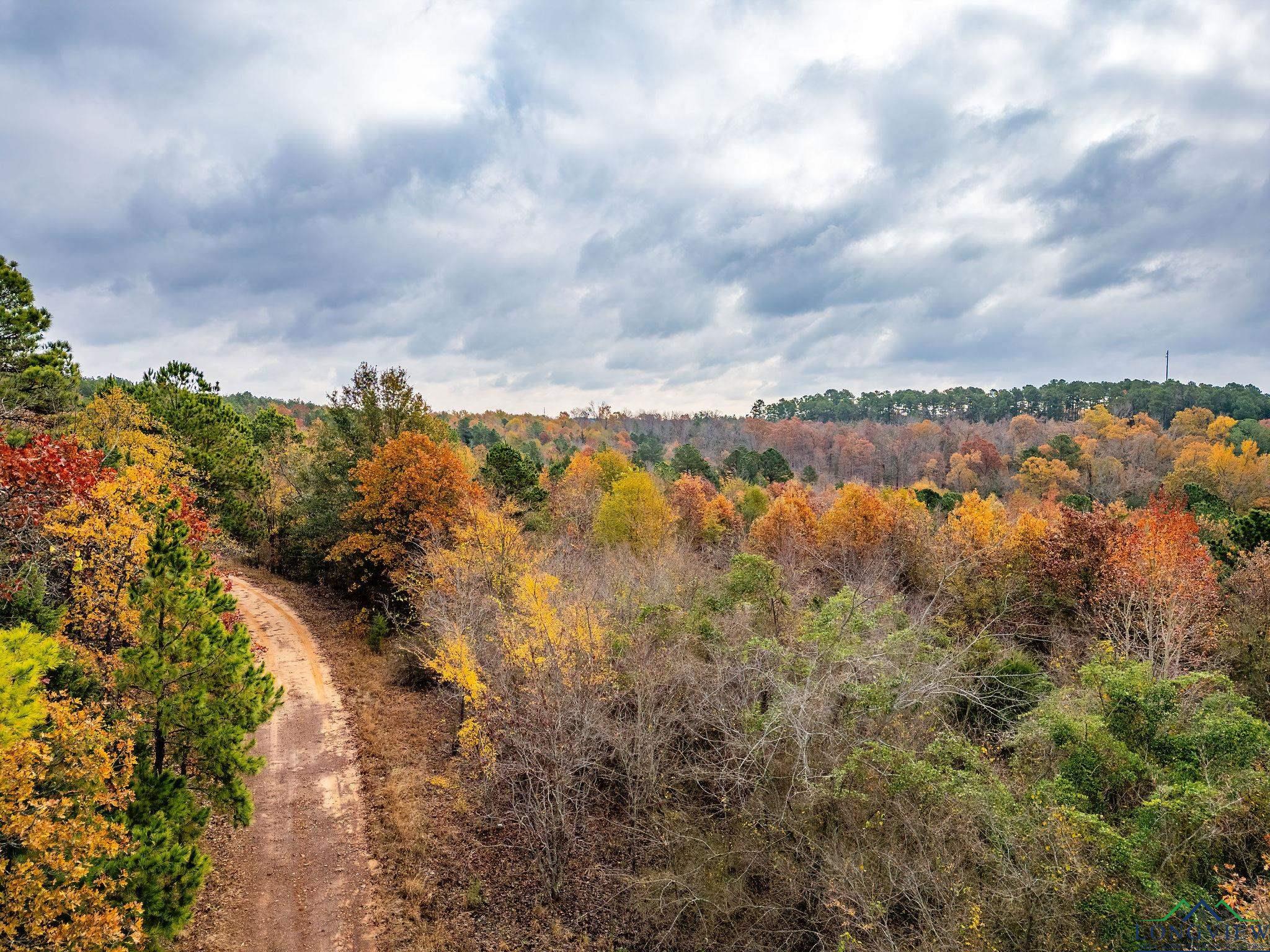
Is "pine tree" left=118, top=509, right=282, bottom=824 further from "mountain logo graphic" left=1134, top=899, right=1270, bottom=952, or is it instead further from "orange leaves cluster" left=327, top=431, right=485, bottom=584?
"mountain logo graphic" left=1134, top=899, right=1270, bottom=952

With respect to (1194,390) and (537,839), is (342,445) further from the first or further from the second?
(1194,390)

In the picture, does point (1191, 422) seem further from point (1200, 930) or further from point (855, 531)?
point (1200, 930)

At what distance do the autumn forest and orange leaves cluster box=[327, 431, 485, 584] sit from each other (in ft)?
0.51

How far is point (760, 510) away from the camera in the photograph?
175 ft

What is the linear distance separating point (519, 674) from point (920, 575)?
981 inches

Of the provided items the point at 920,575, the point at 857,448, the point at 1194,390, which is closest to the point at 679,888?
the point at 920,575

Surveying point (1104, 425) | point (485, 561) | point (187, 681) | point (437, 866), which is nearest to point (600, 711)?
point (437, 866)

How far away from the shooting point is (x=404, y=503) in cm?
2730

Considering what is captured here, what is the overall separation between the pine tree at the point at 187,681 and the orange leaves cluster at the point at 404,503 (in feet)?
48.2

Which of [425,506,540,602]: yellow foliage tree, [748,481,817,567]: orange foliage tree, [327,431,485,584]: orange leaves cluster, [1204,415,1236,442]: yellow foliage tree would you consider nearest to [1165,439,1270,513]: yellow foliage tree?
[1204,415,1236,442]: yellow foliage tree

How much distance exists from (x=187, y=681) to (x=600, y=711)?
393 inches

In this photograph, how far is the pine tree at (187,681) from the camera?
11.0 metres

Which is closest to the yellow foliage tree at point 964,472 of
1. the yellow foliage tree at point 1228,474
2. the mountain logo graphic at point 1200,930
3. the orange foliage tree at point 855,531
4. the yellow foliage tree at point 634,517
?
the yellow foliage tree at point 1228,474

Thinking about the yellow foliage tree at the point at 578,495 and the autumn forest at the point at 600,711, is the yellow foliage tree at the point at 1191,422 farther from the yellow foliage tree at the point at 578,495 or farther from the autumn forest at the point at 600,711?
the yellow foliage tree at the point at 578,495
